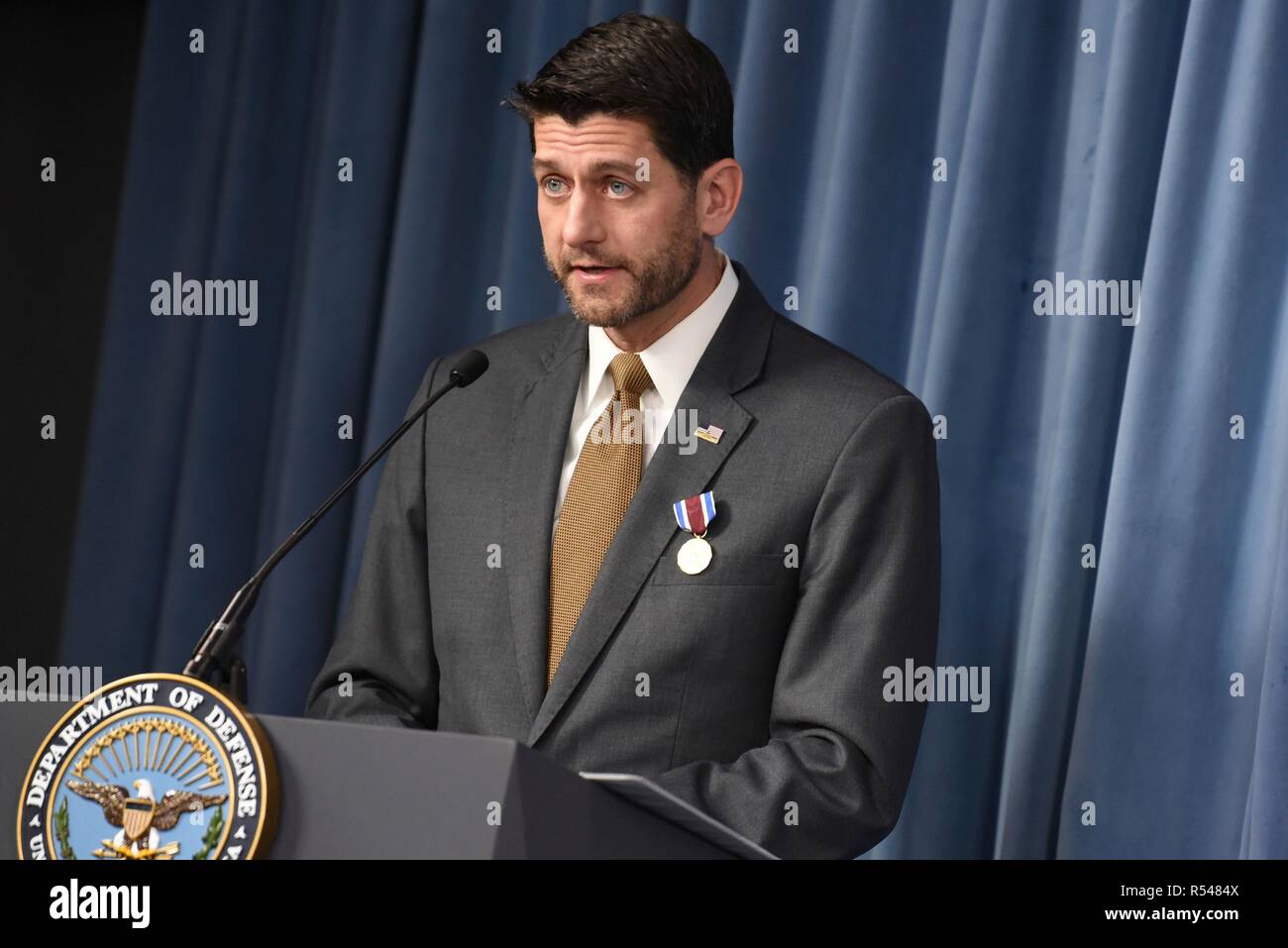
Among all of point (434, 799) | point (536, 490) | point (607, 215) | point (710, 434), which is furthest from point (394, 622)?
point (434, 799)

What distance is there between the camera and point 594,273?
2.20m

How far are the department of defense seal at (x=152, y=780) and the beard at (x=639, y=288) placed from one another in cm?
93

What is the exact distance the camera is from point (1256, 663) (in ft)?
6.94

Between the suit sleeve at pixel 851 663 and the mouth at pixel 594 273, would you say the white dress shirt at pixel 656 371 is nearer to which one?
the mouth at pixel 594 273

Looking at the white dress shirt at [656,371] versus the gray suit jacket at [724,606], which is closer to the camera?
the gray suit jacket at [724,606]

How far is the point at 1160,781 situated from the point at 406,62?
1.84 meters

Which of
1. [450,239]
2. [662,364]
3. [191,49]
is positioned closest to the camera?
[662,364]

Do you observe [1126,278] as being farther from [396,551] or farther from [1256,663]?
[396,551]

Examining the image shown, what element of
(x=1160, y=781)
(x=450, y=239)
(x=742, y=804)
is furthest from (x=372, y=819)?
(x=450, y=239)

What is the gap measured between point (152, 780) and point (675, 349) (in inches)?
41.7

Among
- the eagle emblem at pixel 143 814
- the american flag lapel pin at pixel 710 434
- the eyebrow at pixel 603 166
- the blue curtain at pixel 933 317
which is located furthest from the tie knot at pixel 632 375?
the eagle emblem at pixel 143 814

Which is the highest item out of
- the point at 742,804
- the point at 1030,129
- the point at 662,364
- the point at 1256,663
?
the point at 1030,129

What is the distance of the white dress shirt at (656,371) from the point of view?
2236 mm

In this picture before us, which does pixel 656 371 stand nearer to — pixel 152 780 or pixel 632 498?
pixel 632 498
